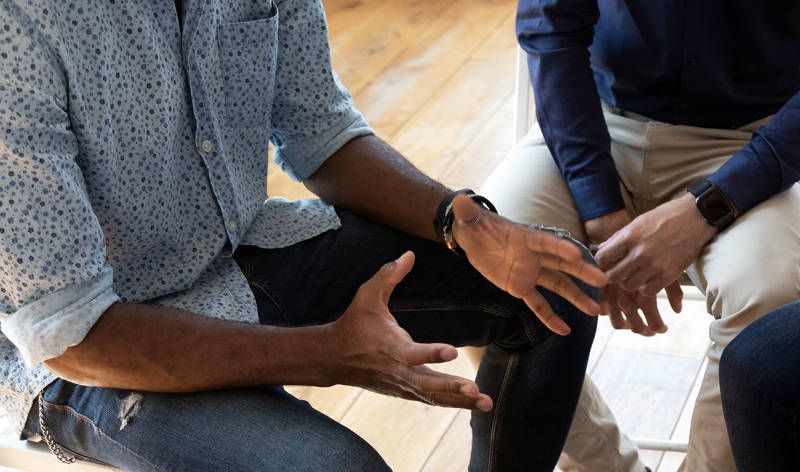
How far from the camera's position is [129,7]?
1192 millimetres

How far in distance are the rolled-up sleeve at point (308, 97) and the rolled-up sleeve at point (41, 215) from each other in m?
0.38

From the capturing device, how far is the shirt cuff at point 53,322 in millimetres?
1096

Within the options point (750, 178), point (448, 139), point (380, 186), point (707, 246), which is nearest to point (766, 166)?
point (750, 178)

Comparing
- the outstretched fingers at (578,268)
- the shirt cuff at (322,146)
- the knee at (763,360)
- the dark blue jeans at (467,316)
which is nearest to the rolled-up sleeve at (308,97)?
the shirt cuff at (322,146)

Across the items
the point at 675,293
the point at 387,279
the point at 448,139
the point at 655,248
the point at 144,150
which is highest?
the point at 144,150

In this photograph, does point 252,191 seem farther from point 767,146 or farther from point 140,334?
point 767,146

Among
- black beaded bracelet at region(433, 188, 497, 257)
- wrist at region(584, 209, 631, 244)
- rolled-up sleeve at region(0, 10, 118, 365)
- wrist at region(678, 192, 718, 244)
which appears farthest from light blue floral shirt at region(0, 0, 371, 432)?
wrist at region(678, 192, 718, 244)

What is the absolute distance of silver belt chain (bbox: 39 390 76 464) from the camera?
3.97ft

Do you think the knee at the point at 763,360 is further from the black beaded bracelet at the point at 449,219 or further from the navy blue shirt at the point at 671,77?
the black beaded bracelet at the point at 449,219

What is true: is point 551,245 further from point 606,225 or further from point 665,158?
point 665,158

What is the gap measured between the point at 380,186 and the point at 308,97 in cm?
16

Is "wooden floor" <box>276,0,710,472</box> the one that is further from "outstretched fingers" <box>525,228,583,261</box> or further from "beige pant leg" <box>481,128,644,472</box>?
"outstretched fingers" <box>525,228,583,261</box>

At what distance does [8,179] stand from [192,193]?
29 cm

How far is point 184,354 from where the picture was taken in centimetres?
116
